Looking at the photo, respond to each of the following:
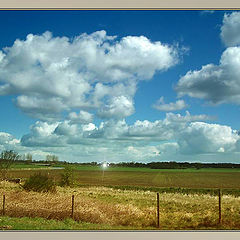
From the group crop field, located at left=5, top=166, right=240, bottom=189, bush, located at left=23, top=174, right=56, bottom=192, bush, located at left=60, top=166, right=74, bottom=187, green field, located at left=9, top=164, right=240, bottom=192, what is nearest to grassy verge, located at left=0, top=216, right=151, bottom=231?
bush, located at left=23, top=174, right=56, bottom=192

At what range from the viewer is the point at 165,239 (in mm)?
7602

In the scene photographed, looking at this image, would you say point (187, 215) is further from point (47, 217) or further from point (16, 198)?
point (16, 198)

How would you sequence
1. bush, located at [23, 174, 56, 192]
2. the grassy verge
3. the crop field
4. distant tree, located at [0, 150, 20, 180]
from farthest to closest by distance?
the crop field
distant tree, located at [0, 150, 20, 180]
bush, located at [23, 174, 56, 192]
the grassy verge

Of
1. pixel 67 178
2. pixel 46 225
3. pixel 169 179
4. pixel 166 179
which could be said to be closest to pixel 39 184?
pixel 46 225

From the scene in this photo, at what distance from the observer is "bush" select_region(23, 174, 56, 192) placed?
17594 mm

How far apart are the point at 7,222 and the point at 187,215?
5414 millimetres

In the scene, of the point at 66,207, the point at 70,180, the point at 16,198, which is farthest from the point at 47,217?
the point at 70,180

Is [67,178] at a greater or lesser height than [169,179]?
greater

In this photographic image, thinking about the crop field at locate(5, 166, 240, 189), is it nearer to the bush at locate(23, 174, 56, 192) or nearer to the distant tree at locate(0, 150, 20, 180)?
the distant tree at locate(0, 150, 20, 180)

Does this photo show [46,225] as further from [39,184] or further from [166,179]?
[166,179]

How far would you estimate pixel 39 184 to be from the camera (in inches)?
699

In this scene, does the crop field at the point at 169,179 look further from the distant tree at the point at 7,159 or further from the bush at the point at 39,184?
the bush at the point at 39,184

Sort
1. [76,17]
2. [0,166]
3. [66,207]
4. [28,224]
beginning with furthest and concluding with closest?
[0,166]
[66,207]
[76,17]
[28,224]

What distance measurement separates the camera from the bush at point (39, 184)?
17594 millimetres
